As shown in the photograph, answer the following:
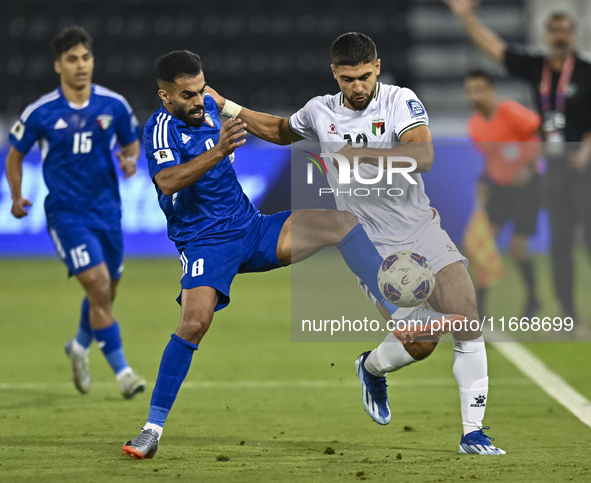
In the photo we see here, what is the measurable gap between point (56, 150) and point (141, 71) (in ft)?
40.4

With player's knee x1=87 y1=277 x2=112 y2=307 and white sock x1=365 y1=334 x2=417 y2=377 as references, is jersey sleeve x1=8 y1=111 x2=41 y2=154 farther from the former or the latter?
white sock x1=365 y1=334 x2=417 y2=377

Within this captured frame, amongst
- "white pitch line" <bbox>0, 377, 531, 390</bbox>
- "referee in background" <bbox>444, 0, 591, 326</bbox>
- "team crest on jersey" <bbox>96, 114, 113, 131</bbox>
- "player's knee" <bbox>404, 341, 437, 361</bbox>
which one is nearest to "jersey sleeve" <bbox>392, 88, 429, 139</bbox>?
"player's knee" <bbox>404, 341, 437, 361</bbox>

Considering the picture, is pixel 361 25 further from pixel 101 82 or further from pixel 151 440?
pixel 151 440

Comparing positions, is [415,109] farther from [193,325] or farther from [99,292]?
[99,292]

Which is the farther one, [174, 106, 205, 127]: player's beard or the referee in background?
the referee in background

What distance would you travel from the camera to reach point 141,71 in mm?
18438

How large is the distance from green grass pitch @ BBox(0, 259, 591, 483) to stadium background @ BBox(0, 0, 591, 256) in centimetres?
932

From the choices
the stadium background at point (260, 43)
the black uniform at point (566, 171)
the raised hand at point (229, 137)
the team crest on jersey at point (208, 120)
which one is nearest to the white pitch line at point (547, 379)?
the black uniform at point (566, 171)

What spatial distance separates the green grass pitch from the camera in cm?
407

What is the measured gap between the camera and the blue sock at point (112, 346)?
6230 mm

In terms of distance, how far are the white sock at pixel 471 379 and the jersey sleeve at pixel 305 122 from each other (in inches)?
54.5

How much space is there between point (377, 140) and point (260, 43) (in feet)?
47.8

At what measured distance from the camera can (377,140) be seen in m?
4.77

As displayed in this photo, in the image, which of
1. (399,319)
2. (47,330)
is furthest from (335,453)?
(47,330)
